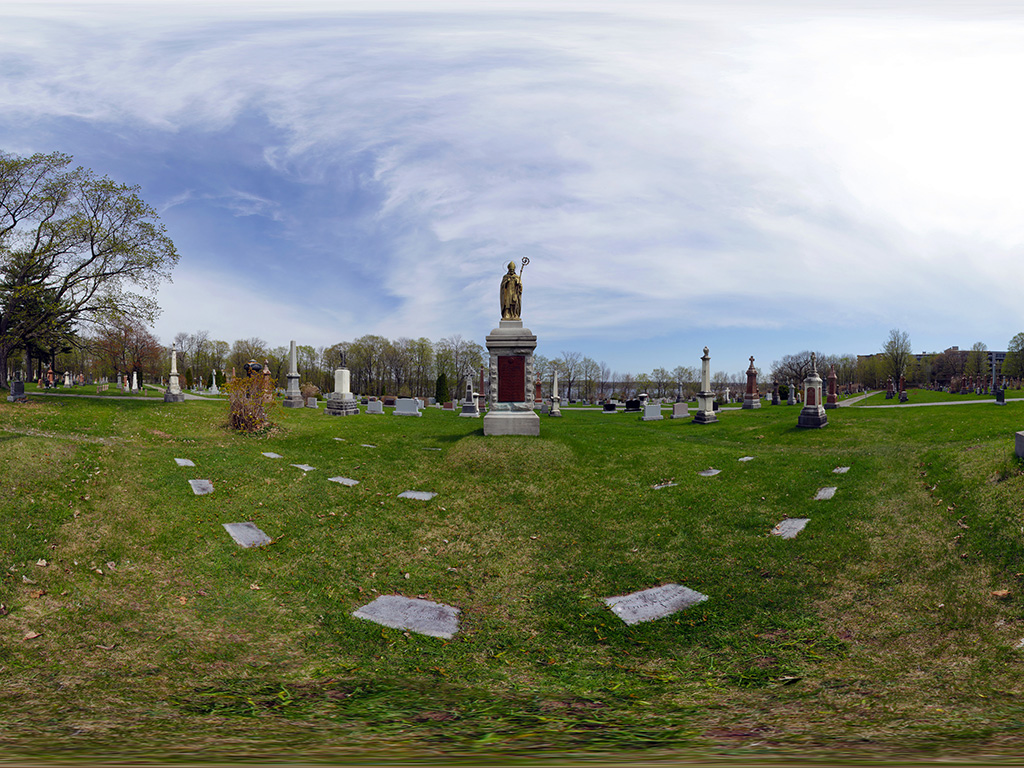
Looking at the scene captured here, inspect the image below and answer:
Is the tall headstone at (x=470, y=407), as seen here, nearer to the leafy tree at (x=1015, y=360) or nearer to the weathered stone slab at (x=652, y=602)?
the weathered stone slab at (x=652, y=602)

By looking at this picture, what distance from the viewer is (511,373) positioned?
17.2 meters

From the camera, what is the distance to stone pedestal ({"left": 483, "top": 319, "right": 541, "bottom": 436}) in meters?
17.0

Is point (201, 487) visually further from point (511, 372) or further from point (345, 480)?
point (511, 372)

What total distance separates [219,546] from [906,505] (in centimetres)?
1229

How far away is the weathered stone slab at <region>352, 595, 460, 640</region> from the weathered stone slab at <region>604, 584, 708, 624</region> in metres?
2.15

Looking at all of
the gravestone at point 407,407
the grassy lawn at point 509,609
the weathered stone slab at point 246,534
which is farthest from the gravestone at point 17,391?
the weathered stone slab at point 246,534

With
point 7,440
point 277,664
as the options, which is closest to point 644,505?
point 277,664

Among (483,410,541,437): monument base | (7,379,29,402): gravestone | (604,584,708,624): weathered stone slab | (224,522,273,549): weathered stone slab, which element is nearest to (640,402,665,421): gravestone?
(483,410,541,437): monument base

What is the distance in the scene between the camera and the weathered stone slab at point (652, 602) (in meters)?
6.55

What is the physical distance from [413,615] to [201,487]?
687cm

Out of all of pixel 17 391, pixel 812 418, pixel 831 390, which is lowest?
pixel 812 418

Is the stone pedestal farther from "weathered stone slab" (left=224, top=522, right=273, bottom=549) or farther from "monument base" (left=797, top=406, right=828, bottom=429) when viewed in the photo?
"monument base" (left=797, top=406, right=828, bottom=429)

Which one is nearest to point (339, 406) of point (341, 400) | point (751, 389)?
point (341, 400)

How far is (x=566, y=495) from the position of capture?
38.2ft
